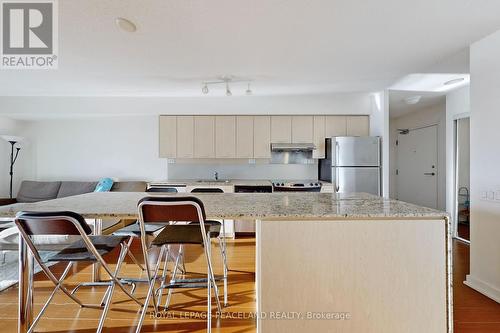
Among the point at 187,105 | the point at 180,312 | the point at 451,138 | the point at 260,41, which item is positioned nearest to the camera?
the point at 180,312

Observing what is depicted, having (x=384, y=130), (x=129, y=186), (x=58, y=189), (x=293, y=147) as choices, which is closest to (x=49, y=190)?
(x=58, y=189)

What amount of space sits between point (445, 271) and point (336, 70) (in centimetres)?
247

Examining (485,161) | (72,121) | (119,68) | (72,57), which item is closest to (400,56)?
(485,161)

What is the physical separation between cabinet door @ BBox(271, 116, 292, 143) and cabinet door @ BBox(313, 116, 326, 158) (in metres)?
0.43

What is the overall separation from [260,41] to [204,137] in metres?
2.32

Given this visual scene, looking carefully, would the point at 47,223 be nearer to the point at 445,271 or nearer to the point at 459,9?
the point at 445,271

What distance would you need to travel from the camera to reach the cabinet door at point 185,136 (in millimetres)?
4426

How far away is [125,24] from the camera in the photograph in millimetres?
2055

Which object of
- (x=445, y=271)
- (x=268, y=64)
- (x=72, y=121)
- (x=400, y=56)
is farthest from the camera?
(x=72, y=121)

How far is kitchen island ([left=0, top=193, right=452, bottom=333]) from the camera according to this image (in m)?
1.35

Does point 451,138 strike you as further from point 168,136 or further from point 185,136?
point 168,136

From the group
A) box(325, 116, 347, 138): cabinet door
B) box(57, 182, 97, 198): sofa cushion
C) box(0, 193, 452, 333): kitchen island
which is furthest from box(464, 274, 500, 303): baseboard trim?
box(57, 182, 97, 198): sofa cushion

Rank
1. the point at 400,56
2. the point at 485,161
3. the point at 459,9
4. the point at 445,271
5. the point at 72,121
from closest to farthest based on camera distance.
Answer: the point at 445,271 < the point at 459,9 < the point at 485,161 < the point at 400,56 < the point at 72,121

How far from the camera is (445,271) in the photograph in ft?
4.40
